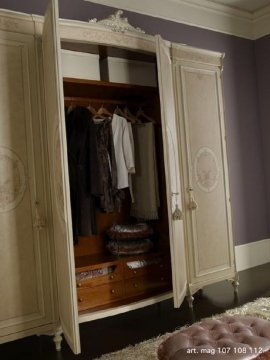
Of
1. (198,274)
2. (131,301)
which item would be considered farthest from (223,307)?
(131,301)

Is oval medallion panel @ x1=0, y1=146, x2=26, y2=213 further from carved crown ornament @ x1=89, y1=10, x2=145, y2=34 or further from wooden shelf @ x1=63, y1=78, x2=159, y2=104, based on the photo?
carved crown ornament @ x1=89, y1=10, x2=145, y2=34

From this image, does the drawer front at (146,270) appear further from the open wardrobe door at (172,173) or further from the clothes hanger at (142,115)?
the clothes hanger at (142,115)

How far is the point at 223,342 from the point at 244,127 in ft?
10.9

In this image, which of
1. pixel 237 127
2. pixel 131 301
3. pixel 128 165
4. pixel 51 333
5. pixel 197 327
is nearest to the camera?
pixel 197 327

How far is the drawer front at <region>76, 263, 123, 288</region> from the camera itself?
9.05ft

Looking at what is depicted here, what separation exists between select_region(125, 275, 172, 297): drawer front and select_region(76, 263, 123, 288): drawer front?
115 millimetres

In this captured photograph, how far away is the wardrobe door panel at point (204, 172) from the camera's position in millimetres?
3217

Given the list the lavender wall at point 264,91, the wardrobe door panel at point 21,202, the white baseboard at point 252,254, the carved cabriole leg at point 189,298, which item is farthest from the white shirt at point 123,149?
the lavender wall at point 264,91

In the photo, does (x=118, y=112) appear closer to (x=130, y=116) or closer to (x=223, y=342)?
(x=130, y=116)

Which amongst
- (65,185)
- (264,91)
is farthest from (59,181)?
(264,91)

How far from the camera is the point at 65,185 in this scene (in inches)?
87.5

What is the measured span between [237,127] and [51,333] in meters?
3.09

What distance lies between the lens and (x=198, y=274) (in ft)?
10.6

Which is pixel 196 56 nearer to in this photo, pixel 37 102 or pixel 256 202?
pixel 37 102
